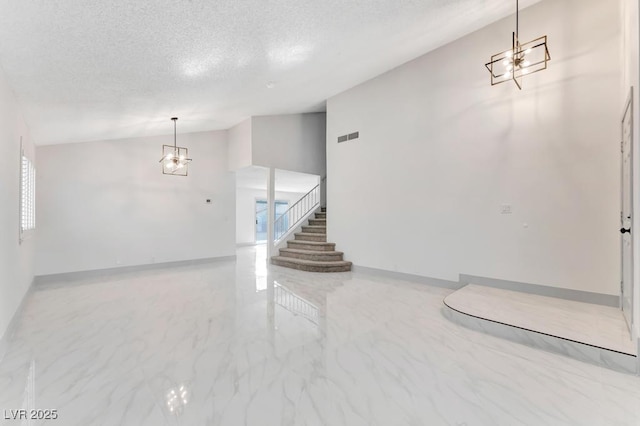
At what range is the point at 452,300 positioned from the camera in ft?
13.4

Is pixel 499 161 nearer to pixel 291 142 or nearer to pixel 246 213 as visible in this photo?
pixel 291 142

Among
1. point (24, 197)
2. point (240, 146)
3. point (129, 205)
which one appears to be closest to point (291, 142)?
point (240, 146)

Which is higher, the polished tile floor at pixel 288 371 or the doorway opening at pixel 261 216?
the doorway opening at pixel 261 216

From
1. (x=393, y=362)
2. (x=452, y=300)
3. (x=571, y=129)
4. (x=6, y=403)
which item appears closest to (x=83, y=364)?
(x=6, y=403)

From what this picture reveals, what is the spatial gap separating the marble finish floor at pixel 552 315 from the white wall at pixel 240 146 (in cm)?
598

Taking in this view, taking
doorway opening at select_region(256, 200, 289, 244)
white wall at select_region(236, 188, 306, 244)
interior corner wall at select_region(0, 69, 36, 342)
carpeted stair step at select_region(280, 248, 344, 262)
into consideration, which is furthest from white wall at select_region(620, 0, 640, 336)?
doorway opening at select_region(256, 200, 289, 244)

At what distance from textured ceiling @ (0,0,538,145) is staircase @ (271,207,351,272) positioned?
143 inches

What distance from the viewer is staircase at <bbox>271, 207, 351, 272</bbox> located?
22.6 feet

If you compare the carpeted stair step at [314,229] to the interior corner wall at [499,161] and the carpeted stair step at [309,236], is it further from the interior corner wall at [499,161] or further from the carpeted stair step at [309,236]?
the interior corner wall at [499,161]

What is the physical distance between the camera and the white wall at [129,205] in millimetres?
6059

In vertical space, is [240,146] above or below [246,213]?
above

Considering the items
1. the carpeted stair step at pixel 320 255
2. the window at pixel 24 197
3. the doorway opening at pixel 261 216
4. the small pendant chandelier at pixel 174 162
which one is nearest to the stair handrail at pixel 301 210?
the doorway opening at pixel 261 216

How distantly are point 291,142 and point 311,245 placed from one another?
299cm

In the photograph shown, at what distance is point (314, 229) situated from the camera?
845 cm
